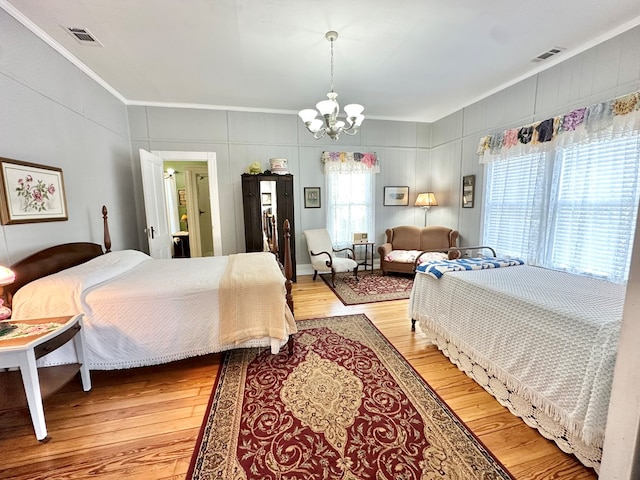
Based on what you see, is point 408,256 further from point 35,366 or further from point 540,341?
point 35,366

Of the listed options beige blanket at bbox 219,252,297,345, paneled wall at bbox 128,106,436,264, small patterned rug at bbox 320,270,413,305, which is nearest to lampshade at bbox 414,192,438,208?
paneled wall at bbox 128,106,436,264

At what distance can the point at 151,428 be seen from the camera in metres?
1.70

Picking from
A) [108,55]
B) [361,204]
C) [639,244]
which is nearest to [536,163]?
[361,204]

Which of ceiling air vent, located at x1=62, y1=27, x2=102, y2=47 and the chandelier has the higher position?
ceiling air vent, located at x1=62, y1=27, x2=102, y2=47

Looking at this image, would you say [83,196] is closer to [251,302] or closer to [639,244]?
[251,302]

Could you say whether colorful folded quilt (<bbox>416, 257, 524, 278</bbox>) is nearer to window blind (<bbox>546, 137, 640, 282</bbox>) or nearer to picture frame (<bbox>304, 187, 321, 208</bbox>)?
window blind (<bbox>546, 137, 640, 282</bbox>)

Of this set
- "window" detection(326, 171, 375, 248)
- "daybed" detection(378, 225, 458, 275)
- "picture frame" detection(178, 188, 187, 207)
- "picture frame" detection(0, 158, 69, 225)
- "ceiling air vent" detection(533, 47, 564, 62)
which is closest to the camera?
"picture frame" detection(0, 158, 69, 225)

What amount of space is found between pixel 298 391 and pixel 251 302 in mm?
764

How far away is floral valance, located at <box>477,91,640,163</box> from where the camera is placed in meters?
2.50

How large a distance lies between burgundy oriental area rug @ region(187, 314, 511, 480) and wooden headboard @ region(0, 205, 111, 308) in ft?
5.45

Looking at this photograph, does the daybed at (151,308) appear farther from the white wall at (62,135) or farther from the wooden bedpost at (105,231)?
the wooden bedpost at (105,231)

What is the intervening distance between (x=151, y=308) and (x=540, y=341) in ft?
8.62

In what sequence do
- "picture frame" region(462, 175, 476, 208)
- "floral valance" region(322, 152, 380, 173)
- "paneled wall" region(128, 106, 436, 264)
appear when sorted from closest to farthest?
"paneled wall" region(128, 106, 436, 264)
"picture frame" region(462, 175, 476, 208)
"floral valance" region(322, 152, 380, 173)

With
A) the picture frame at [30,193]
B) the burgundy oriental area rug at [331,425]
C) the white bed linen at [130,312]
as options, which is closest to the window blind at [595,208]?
the burgundy oriental area rug at [331,425]
